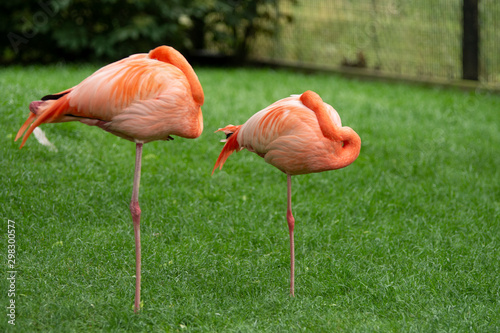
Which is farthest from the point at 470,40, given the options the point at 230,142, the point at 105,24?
the point at 230,142

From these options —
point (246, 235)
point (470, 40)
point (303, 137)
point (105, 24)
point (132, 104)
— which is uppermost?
point (132, 104)

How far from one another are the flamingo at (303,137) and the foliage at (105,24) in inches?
232

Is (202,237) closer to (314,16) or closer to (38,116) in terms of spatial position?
(38,116)

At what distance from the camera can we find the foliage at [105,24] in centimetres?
879

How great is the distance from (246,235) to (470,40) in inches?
239

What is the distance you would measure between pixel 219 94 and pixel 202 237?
12.3 feet

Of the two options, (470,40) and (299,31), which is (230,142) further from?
(299,31)

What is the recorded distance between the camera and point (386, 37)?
919 centimetres

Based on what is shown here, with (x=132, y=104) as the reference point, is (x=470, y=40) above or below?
below

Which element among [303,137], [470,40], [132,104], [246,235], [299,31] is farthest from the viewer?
[299,31]

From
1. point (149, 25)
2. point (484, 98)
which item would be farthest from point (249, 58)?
point (484, 98)

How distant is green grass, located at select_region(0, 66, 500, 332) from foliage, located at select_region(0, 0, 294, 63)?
8.62ft

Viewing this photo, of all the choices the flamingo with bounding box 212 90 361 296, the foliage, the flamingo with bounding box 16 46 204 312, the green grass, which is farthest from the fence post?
the flamingo with bounding box 16 46 204 312

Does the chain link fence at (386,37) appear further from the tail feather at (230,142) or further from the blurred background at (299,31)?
the tail feather at (230,142)
